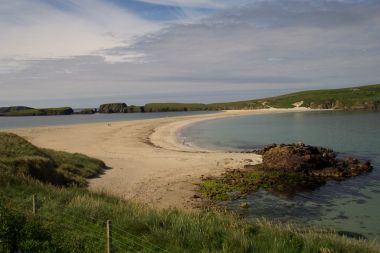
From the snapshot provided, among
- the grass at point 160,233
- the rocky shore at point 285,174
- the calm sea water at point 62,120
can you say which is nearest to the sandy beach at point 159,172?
the rocky shore at point 285,174

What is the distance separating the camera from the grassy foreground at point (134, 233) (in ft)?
25.1

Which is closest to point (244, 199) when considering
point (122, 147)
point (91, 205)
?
point (91, 205)

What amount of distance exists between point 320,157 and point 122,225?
20429 mm

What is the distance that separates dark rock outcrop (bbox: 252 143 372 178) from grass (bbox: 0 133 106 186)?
11.6m

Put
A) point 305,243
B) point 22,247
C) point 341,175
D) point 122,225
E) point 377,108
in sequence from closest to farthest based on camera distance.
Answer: point 22,247, point 305,243, point 122,225, point 341,175, point 377,108

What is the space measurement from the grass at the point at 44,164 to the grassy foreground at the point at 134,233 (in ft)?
23.6

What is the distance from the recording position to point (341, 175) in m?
24.8

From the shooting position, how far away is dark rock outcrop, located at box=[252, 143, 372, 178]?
2553 centimetres

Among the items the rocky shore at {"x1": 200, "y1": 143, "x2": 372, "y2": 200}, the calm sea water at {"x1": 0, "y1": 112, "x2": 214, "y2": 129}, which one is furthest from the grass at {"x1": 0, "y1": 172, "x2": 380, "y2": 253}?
the calm sea water at {"x1": 0, "y1": 112, "x2": 214, "y2": 129}

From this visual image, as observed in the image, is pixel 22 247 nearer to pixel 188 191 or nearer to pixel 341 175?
pixel 188 191

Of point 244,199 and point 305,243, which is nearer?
point 305,243

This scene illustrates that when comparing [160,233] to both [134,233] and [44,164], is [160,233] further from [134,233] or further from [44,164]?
[44,164]

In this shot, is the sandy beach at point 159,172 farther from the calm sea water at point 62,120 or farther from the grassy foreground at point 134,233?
the calm sea water at point 62,120

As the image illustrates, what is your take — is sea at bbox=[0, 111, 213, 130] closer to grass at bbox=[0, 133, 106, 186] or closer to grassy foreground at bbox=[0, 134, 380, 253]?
grass at bbox=[0, 133, 106, 186]
